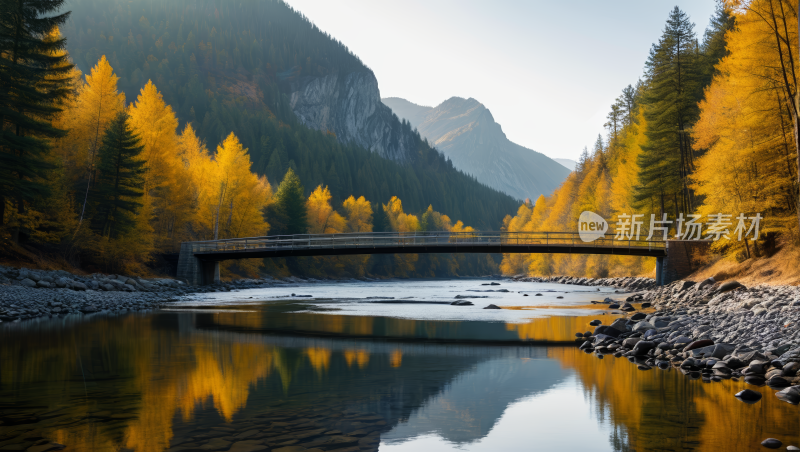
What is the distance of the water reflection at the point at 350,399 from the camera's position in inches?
307

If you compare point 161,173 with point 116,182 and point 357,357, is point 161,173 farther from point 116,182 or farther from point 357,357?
point 357,357

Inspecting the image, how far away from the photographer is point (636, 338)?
16.4 meters

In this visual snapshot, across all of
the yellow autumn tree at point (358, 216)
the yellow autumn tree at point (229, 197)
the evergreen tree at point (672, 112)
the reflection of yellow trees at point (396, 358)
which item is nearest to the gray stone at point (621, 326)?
the reflection of yellow trees at point (396, 358)

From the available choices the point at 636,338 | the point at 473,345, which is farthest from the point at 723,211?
the point at 473,345

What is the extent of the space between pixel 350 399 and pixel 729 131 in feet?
90.2

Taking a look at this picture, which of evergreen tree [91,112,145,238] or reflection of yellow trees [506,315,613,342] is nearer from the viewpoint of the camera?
reflection of yellow trees [506,315,613,342]

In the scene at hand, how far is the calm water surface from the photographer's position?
7.77m

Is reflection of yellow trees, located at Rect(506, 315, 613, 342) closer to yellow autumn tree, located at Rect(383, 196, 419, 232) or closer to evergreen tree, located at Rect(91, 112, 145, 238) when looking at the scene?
evergreen tree, located at Rect(91, 112, 145, 238)

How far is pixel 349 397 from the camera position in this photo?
33.8ft

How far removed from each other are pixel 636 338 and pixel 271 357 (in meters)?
10.9

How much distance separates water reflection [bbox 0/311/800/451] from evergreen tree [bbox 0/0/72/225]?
14487mm

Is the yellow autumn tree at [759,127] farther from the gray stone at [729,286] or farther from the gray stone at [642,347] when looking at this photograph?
the gray stone at [642,347]

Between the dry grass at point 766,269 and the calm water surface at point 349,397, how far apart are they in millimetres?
14058

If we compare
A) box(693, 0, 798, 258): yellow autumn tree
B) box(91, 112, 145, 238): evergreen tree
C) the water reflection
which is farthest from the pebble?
box(693, 0, 798, 258): yellow autumn tree
